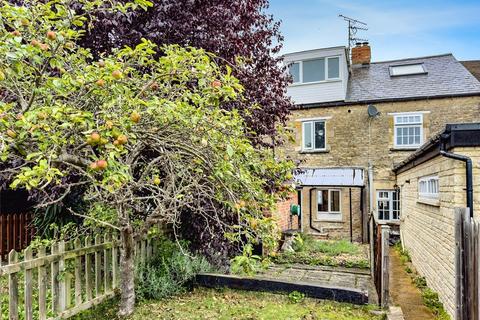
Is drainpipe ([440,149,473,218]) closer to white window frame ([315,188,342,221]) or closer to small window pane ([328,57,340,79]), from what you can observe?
white window frame ([315,188,342,221])

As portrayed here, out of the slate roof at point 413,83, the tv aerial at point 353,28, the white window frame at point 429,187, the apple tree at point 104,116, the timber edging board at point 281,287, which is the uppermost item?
the tv aerial at point 353,28

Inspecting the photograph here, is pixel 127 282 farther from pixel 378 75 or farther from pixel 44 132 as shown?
pixel 378 75

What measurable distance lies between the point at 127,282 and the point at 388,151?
13765 mm

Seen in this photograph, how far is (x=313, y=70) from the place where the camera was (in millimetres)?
17250

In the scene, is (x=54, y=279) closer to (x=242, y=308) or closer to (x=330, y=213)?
(x=242, y=308)

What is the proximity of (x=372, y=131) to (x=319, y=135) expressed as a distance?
2.37 meters

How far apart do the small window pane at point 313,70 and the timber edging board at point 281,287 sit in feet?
42.7

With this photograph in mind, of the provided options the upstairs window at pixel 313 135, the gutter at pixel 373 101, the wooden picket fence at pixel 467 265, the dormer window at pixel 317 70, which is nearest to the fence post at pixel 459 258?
the wooden picket fence at pixel 467 265

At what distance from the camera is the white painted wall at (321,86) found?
54.0ft

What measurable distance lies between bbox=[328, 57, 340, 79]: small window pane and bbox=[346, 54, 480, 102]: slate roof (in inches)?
44.6

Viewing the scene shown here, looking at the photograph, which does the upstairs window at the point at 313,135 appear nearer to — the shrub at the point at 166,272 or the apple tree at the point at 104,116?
the shrub at the point at 166,272

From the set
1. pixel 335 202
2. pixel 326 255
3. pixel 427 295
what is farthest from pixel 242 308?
pixel 335 202

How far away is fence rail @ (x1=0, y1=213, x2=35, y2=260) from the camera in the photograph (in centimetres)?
870

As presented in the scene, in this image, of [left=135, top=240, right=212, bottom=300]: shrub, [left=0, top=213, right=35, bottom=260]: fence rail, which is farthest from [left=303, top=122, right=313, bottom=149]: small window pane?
[left=0, top=213, right=35, bottom=260]: fence rail
